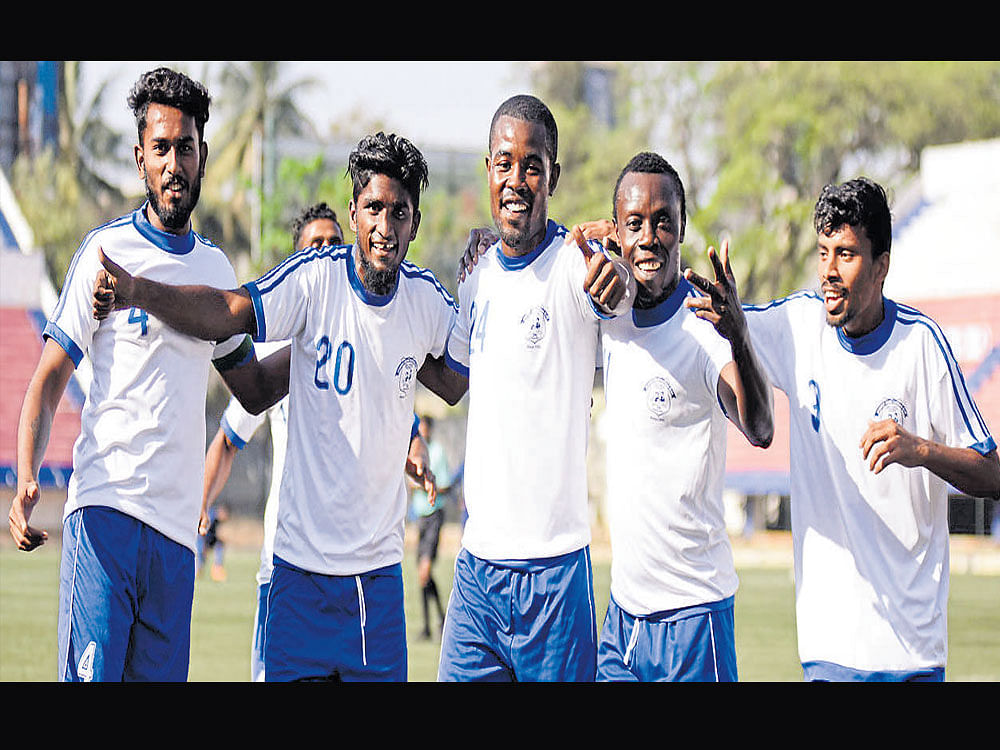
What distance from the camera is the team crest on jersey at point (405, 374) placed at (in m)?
5.74

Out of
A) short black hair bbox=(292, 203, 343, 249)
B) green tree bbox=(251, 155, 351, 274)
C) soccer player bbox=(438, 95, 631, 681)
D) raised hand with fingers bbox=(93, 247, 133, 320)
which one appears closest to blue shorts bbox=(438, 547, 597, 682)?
soccer player bbox=(438, 95, 631, 681)

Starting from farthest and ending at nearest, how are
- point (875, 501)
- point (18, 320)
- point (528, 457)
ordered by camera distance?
point (18, 320), point (875, 501), point (528, 457)

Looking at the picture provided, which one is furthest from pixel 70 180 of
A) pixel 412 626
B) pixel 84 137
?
pixel 412 626

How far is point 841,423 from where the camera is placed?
5449 mm

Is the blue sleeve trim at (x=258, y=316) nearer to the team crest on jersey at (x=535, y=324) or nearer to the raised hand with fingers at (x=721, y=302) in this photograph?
the team crest on jersey at (x=535, y=324)

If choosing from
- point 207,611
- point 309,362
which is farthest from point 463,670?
point 207,611

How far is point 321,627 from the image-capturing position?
568 centimetres

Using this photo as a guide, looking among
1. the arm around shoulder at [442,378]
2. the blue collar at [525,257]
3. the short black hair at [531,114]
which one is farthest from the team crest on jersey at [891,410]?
the arm around shoulder at [442,378]

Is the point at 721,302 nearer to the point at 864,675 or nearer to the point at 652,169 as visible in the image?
the point at 652,169

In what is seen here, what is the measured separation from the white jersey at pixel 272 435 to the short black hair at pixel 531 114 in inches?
73.6

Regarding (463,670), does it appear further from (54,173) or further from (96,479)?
(54,173)

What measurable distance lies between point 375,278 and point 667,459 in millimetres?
1334

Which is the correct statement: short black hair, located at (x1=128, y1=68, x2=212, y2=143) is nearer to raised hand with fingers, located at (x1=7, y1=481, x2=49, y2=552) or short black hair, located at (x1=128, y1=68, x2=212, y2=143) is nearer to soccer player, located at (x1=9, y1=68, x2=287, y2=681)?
soccer player, located at (x1=9, y1=68, x2=287, y2=681)
